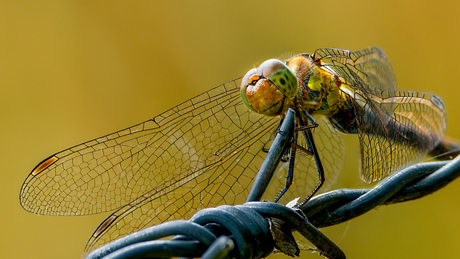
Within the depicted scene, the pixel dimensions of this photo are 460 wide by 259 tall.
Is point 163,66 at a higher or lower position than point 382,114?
higher

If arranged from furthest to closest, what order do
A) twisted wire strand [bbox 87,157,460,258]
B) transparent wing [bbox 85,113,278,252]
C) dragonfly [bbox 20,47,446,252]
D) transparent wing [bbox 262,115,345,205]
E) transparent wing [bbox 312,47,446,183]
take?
transparent wing [bbox 262,115,345,205]
transparent wing [bbox 312,47,446,183]
dragonfly [bbox 20,47,446,252]
transparent wing [bbox 85,113,278,252]
twisted wire strand [bbox 87,157,460,258]

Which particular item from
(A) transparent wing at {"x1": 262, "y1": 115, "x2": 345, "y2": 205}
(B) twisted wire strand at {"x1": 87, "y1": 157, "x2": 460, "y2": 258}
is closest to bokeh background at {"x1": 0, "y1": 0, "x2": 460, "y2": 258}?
(A) transparent wing at {"x1": 262, "y1": 115, "x2": 345, "y2": 205}

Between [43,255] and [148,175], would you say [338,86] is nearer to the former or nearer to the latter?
[148,175]

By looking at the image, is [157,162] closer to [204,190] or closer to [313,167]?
[204,190]

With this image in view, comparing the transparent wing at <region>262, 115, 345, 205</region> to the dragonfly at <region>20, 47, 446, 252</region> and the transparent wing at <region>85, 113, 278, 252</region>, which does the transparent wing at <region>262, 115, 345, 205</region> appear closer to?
the dragonfly at <region>20, 47, 446, 252</region>

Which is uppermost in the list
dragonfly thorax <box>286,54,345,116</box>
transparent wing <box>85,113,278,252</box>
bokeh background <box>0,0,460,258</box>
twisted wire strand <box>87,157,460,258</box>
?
bokeh background <box>0,0,460,258</box>

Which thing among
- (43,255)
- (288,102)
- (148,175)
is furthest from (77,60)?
(288,102)

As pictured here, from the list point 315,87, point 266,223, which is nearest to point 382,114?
point 315,87
